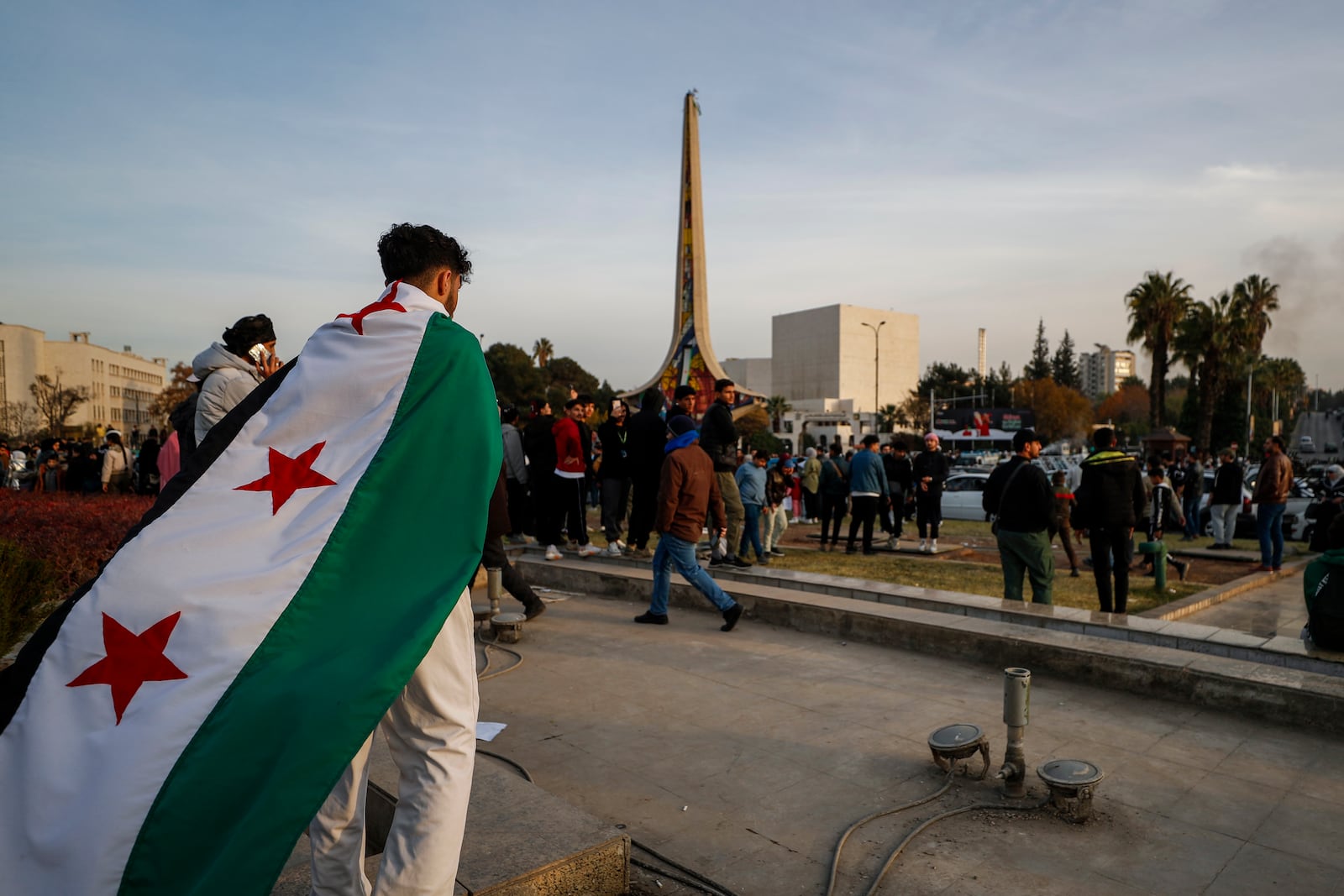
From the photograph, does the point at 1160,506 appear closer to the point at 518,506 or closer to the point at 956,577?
the point at 956,577

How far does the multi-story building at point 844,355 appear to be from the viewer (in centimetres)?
11344

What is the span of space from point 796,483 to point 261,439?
19.2 metres

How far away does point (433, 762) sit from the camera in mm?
2289

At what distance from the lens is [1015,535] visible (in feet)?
25.5

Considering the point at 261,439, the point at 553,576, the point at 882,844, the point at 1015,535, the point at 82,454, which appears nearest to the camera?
the point at 261,439

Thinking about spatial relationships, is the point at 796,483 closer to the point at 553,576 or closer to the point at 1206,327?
the point at 553,576

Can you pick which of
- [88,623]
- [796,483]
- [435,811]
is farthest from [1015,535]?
[796,483]

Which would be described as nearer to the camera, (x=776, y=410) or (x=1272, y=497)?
(x=1272, y=497)

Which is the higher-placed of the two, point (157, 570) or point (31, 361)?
point (31, 361)

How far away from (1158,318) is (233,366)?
5202 centimetres

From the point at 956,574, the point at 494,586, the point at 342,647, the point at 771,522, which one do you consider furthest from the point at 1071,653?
the point at 771,522

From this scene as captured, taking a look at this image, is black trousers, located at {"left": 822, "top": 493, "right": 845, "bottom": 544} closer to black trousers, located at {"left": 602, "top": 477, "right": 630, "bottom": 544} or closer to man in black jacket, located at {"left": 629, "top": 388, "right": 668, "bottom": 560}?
black trousers, located at {"left": 602, "top": 477, "right": 630, "bottom": 544}

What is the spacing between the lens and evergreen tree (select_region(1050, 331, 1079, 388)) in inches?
4862

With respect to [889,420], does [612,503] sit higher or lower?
lower
